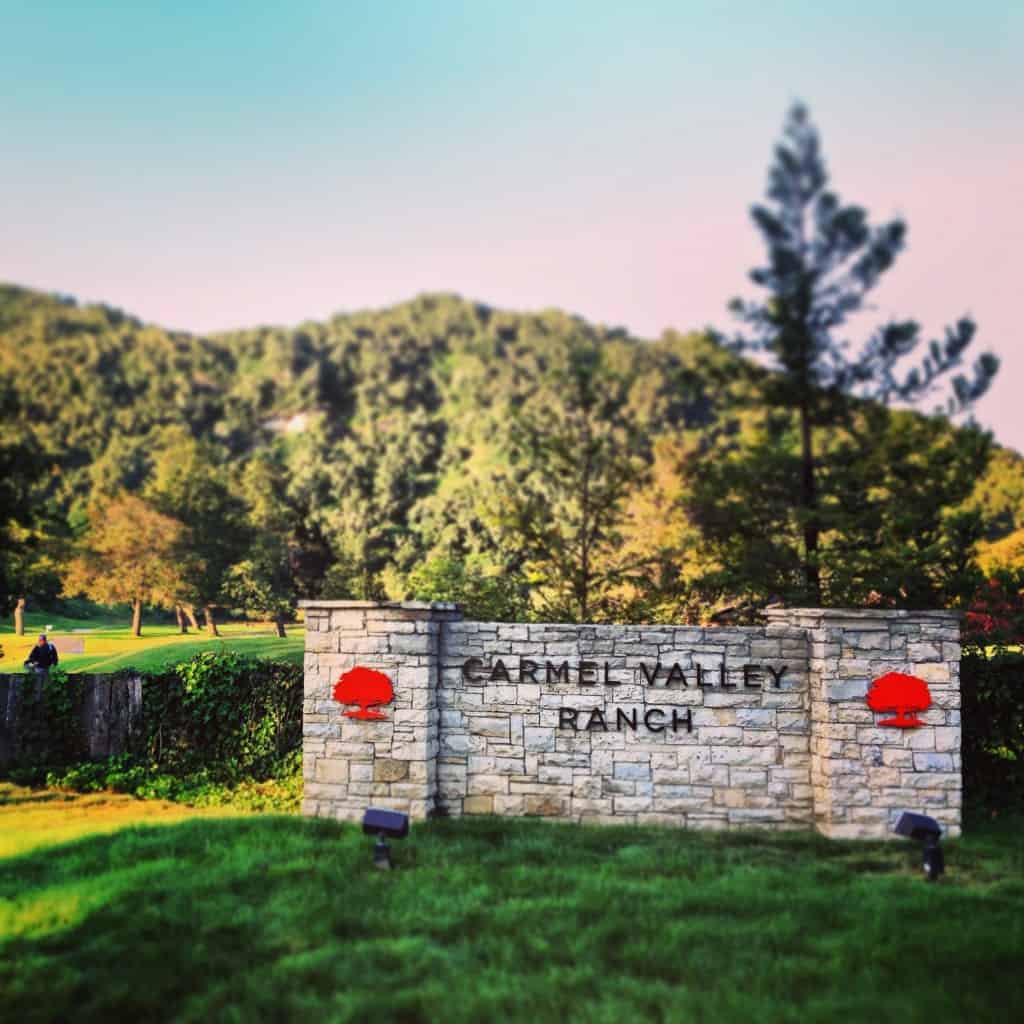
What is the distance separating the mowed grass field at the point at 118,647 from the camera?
790 inches

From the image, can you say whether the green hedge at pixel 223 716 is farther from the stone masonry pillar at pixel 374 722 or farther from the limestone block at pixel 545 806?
the limestone block at pixel 545 806

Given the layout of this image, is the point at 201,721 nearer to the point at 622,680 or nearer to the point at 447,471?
the point at 622,680

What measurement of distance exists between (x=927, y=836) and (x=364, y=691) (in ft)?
17.4

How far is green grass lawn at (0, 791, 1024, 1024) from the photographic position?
5.14 metres

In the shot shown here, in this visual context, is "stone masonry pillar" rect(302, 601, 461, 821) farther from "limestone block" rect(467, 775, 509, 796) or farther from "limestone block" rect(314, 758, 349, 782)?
"limestone block" rect(467, 775, 509, 796)

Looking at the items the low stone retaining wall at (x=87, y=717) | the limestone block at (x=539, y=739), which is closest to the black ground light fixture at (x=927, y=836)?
the limestone block at (x=539, y=739)

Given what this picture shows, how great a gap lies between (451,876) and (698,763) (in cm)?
292

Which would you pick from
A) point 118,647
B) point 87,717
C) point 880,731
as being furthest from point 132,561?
point 880,731

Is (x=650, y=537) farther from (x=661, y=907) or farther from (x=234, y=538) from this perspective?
(x=234, y=538)

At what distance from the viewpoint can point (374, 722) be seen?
29.0 ft

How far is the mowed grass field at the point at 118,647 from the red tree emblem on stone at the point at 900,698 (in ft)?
31.5

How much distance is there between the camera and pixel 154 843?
7840mm

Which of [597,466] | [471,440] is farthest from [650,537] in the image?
[471,440]

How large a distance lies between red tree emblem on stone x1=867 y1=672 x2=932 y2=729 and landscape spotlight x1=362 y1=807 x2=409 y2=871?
4619 millimetres
